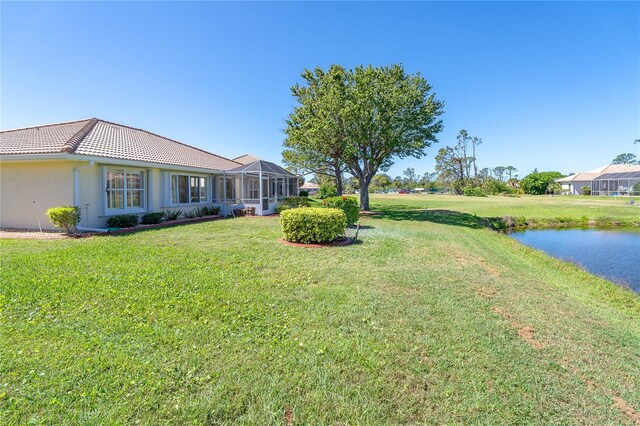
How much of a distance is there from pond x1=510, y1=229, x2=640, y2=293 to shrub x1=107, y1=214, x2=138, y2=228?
55.8ft

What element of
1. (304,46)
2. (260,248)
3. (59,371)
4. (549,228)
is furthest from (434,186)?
(59,371)

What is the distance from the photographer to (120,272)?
5938 millimetres

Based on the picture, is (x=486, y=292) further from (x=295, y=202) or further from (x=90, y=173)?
(x=295, y=202)

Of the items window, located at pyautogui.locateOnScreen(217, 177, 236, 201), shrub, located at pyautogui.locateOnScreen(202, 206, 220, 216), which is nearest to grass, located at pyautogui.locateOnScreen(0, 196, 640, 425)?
shrub, located at pyautogui.locateOnScreen(202, 206, 220, 216)

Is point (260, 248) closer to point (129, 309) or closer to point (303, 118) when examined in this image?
point (129, 309)

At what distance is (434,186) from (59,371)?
94.9 m

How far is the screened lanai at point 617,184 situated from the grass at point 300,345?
65315 millimetres

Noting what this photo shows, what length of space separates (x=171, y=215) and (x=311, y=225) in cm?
917

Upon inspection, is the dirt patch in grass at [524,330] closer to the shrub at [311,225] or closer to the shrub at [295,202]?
the shrub at [311,225]

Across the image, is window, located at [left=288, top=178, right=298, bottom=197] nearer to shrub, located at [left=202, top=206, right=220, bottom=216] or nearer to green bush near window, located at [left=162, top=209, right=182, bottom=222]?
shrub, located at [left=202, top=206, right=220, bottom=216]

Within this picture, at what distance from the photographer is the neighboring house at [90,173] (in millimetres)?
11031

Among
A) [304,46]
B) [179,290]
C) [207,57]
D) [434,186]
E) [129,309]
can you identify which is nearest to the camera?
[129,309]

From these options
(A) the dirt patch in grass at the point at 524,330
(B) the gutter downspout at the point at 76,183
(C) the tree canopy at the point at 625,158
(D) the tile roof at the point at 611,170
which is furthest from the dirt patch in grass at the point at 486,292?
(C) the tree canopy at the point at 625,158

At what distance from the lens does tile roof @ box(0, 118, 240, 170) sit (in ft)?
36.9
